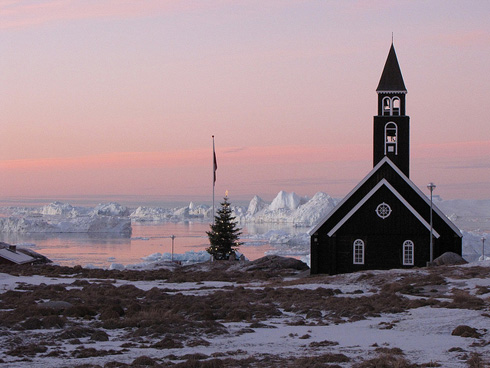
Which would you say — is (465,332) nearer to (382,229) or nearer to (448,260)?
(448,260)

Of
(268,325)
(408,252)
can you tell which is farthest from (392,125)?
(268,325)

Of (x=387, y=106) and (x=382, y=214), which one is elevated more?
(x=387, y=106)

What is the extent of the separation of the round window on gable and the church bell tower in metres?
2.78

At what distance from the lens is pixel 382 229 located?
3500 centimetres

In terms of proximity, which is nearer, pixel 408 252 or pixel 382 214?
pixel 408 252

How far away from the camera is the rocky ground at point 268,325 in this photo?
1341cm

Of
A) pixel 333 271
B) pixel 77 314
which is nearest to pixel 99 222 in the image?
pixel 333 271

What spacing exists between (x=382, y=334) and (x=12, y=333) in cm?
891

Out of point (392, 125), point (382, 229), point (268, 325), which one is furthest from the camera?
point (392, 125)

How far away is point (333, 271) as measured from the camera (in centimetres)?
3506

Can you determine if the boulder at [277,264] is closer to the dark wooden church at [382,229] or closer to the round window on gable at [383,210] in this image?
the dark wooden church at [382,229]

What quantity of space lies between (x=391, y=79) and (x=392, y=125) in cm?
277

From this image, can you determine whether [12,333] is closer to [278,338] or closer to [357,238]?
[278,338]

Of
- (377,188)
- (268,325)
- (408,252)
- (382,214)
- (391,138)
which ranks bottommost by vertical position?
(268,325)
